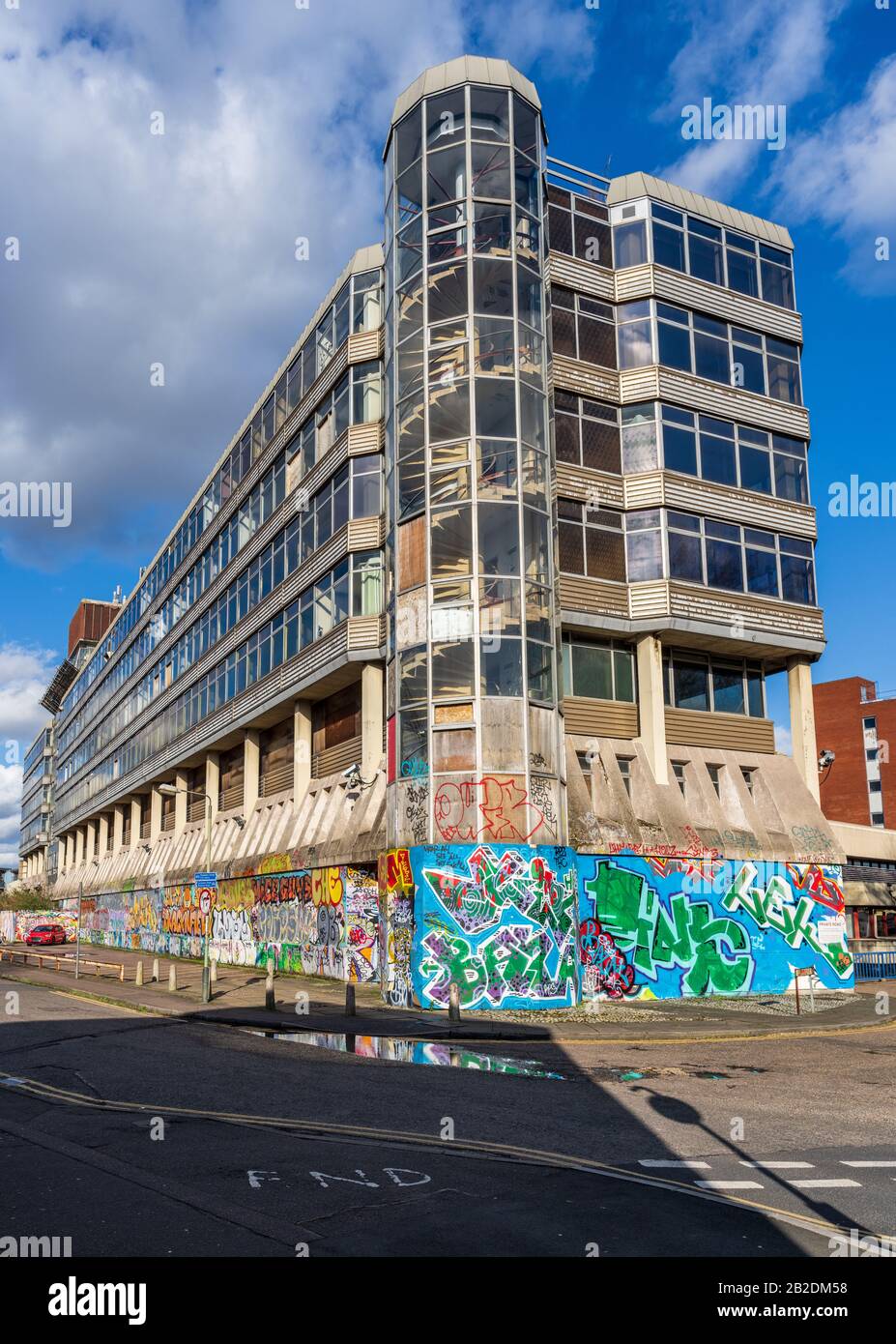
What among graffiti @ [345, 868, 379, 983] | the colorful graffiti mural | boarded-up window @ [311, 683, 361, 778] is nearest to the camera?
the colorful graffiti mural

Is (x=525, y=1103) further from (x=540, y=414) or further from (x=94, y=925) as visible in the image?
(x=94, y=925)

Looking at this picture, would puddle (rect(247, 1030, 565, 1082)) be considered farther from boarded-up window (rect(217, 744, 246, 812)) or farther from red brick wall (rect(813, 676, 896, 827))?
red brick wall (rect(813, 676, 896, 827))

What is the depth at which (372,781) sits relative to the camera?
3197 centimetres

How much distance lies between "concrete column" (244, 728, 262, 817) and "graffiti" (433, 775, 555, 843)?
20928mm

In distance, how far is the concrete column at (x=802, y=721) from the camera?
35531mm

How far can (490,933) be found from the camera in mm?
24875

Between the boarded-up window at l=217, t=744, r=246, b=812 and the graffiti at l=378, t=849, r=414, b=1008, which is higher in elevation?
the boarded-up window at l=217, t=744, r=246, b=812

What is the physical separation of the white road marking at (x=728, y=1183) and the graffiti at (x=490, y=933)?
1583cm

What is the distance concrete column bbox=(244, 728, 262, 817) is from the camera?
45.5 metres

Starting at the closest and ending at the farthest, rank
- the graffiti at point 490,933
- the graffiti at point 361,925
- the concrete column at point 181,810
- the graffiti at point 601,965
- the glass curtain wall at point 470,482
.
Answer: the graffiti at point 490,933, the glass curtain wall at point 470,482, the graffiti at point 601,965, the graffiti at point 361,925, the concrete column at point 181,810

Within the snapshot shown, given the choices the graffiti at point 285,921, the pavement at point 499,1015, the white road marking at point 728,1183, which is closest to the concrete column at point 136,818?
the graffiti at point 285,921

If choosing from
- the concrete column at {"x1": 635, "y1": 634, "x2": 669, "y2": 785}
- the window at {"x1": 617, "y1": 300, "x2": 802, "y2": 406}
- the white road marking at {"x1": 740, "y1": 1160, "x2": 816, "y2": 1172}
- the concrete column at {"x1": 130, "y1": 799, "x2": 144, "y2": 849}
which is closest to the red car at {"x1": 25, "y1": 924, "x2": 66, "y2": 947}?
the concrete column at {"x1": 130, "y1": 799, "x2": 144, "y2": 849}

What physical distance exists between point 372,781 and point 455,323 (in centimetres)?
1292

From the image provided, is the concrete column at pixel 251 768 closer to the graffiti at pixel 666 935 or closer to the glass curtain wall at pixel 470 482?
the glass curtain wall at pixel 470 482
